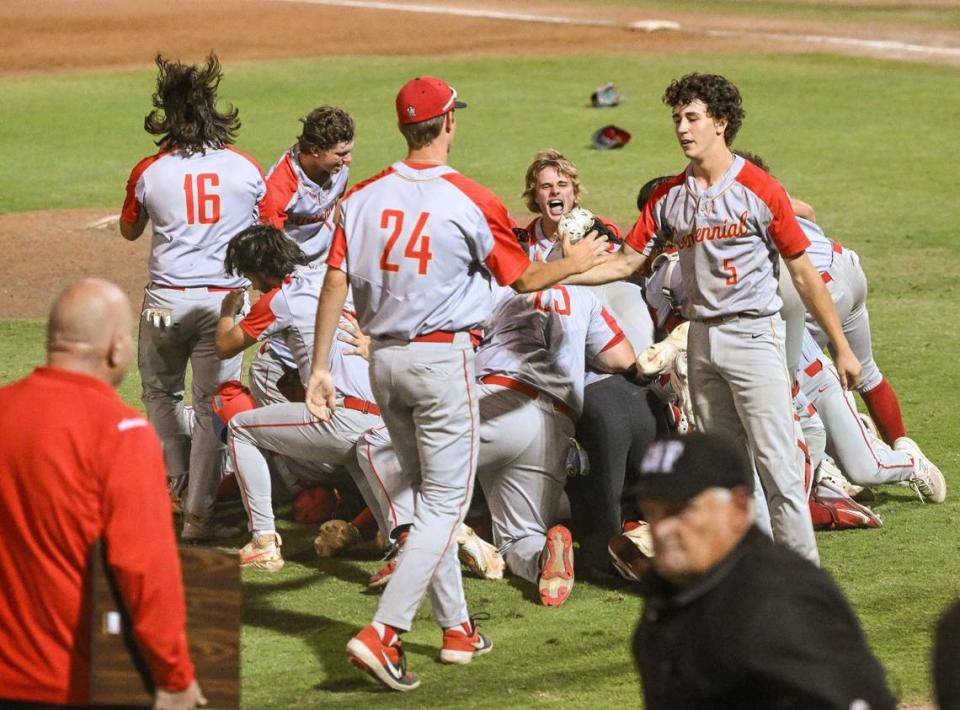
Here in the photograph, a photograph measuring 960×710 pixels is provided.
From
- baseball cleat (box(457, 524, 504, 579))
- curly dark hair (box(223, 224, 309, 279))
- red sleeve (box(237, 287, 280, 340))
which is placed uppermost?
curly dark hair (box(223, 224, 309, 279))

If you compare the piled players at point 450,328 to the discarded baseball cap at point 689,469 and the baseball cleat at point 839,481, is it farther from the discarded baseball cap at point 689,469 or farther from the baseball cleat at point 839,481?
the discarded baseball cap at point 689,469

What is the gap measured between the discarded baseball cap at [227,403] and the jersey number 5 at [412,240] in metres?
1.76

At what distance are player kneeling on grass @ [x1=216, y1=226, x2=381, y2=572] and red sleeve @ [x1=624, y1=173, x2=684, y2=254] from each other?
123 centimetres

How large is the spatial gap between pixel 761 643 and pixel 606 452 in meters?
3.65

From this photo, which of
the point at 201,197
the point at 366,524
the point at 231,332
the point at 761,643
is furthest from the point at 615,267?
the point at 761,643

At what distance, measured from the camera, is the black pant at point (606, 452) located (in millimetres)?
6230

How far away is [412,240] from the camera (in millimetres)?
5020

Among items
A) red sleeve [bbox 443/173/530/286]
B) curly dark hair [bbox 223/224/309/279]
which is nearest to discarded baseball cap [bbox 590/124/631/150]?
curly dark hair [bbox 223/224/309/279]

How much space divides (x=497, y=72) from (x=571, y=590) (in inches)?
610

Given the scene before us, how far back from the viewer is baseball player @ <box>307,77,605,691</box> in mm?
5020

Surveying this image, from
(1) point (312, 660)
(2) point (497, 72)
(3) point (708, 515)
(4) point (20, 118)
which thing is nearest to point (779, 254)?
(1) point (312, 660)

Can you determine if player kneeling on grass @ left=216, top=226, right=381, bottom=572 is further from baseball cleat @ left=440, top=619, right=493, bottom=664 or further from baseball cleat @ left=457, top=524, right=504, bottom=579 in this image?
baseball cleat @ left=440, top=619, right=493, bottom=664

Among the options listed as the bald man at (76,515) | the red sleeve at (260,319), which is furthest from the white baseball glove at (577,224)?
the bald man at (76,515)

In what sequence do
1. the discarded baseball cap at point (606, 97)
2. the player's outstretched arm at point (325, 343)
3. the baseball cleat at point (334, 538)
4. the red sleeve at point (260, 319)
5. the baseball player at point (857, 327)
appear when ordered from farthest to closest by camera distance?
1. the discarded baseball cap at point (606, 97)
2. the baseball player at point (857, 327)
3. the baseball cleat at point (334, 538)
4. the red sleeve at point (260, 319)
5. the player's outstretched arm at point (325, 343)
